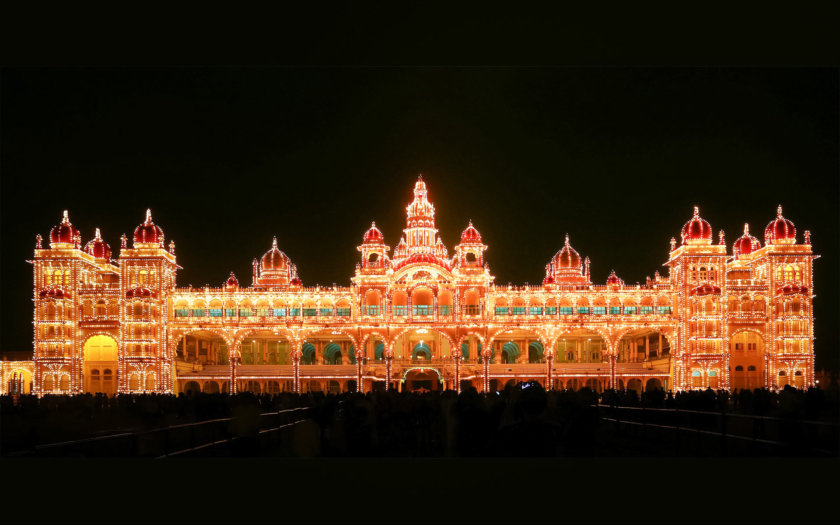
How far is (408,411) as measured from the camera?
63.5ft

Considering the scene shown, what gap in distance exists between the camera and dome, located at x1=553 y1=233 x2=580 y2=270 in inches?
2253

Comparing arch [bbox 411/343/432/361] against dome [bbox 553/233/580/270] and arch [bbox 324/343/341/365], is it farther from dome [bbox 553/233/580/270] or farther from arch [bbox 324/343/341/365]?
dome [bbox 553/233/580/270]

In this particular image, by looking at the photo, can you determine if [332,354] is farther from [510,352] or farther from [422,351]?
[510,352]

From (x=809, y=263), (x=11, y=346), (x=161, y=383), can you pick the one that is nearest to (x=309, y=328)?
(x=161, y=383)

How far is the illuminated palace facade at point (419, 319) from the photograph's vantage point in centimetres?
4953

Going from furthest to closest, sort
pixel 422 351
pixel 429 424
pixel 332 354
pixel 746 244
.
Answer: pixel 332 354 → pixel 422 351 → pixel 746 244 → pixel 429 424

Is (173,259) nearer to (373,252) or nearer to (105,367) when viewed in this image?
(105,367)

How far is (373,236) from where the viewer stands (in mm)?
54250

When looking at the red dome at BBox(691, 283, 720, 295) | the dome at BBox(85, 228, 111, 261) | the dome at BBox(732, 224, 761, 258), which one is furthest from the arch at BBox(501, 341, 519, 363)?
the dome at BBox(85, 228, 111, 261)

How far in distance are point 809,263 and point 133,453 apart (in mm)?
43160

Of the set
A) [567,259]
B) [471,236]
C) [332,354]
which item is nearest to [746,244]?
[567,259]

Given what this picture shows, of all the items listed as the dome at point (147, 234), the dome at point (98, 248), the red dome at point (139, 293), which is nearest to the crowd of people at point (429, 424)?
the red dome at point (139, 293)

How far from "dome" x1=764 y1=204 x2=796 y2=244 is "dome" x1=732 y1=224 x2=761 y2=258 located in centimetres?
486

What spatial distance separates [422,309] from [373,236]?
5384mm
